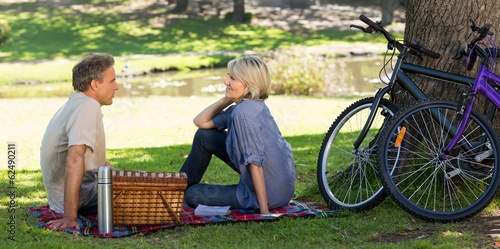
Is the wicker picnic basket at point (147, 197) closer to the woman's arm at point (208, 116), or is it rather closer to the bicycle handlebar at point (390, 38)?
the woman's arm at point (208, 116)

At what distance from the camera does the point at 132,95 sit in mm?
18500

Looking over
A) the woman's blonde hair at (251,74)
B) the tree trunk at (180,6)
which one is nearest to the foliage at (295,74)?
the woman's blonde hair at (251,74)

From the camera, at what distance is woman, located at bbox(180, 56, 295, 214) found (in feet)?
18.6

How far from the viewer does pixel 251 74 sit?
5.73m

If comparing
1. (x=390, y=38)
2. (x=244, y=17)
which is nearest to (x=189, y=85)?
(x=390, y=38)

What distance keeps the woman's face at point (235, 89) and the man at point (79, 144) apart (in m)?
0.80

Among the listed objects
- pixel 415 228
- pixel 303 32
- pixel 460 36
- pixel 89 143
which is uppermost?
pixel 460 36

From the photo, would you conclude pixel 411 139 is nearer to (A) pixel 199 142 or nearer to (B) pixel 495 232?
(B) pixel 495 232

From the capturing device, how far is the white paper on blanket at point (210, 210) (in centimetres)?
574

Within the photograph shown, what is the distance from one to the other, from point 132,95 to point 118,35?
14.5m

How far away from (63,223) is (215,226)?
0.97 metres

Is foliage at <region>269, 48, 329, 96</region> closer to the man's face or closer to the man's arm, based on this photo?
the man's face

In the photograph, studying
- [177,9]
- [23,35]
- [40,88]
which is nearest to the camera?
[40,88]

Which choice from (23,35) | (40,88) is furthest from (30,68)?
(23,35)
